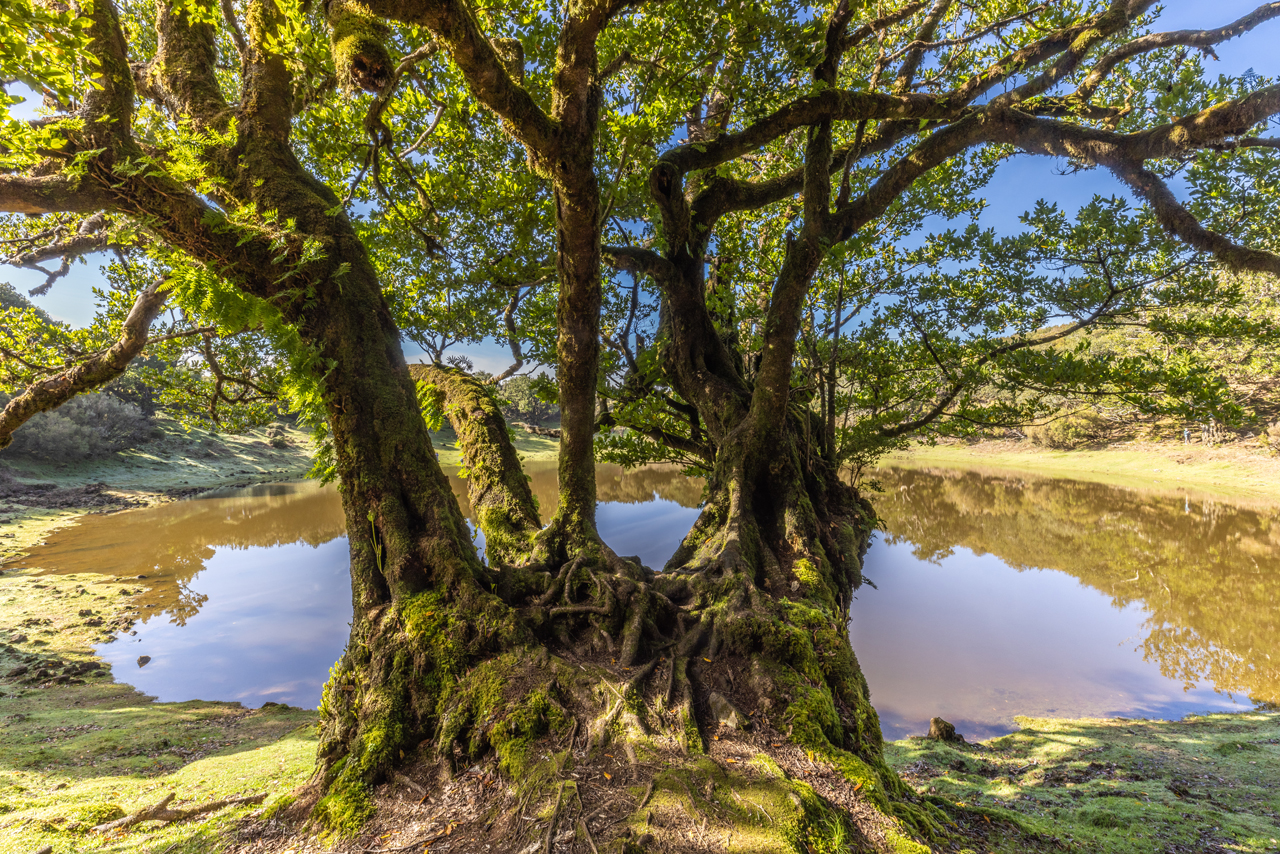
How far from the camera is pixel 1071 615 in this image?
1284 centimetres

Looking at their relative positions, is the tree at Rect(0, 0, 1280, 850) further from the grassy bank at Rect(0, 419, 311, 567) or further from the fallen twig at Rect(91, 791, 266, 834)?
the grassy bank at Rect(0, 419, 311, 567)

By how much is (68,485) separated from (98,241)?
94.3ft

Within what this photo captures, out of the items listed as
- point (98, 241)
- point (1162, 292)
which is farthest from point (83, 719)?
point (1162, 292)

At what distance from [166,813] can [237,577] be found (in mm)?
13906

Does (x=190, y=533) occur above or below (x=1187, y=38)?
below

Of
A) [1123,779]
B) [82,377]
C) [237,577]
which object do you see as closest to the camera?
[82,377]

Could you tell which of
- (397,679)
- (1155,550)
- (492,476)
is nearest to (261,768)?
(397,679)

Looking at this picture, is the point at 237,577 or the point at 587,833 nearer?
the point at 587,833

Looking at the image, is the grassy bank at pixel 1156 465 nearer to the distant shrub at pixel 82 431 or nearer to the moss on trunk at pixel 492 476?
the moss on trunk at pixel 492 476

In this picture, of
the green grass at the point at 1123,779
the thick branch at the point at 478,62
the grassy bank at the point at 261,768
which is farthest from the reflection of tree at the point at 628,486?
the thick branch at the point at 478,62

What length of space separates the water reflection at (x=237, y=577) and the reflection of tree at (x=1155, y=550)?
11690mm

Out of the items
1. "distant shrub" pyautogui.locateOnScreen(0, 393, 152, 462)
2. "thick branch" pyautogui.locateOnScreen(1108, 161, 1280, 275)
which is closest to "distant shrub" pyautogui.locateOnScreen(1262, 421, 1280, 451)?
"thick branch" pyautogui.locateOnScreen(1108, 161, 1280, 275)

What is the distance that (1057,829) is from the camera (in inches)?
152

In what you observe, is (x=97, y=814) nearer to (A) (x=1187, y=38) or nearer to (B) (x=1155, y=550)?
(A) (x=1187, y=38)
